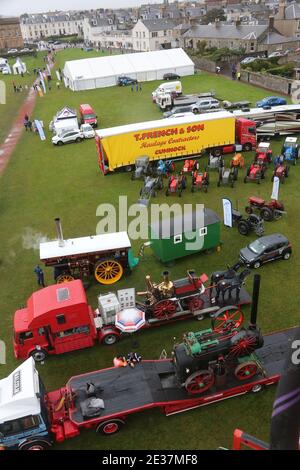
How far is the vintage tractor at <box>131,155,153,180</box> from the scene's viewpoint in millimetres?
26734

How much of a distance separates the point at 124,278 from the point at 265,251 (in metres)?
6.43

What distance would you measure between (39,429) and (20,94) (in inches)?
2273

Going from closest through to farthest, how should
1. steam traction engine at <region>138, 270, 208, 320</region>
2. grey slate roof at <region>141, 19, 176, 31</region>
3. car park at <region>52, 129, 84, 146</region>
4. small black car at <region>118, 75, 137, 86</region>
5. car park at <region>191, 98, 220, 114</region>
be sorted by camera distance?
steam traction engine at <region>138, 270, 208, 320</region>, car park at <region>52, 129, 84, 146</region>, car park at <region>191, 98, 220, 114</region>, small black car at <region>118, 75, 137, 86</region>, grey slate roof at <region>141, 19, 176, 31</region>

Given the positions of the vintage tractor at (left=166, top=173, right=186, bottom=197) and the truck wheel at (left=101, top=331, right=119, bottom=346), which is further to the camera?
the vintage tractor at (left=166, top=173, right=186, bottom=197)

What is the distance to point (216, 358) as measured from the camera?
11.1m

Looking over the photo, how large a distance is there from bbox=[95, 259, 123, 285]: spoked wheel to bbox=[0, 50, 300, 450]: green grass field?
1.08ft

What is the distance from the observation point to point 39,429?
9914 mm

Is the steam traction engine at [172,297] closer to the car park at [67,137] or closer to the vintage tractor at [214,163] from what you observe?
the vintage tractor at [214,163]

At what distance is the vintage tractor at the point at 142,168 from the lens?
26.7 meters

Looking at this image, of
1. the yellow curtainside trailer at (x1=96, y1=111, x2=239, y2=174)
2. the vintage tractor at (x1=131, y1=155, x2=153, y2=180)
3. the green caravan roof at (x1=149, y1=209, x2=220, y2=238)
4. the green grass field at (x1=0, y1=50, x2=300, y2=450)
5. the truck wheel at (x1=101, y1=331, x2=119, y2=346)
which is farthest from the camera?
the yellow curtainside trailer at (x1=96, y1=111, x2=239, y2=174)

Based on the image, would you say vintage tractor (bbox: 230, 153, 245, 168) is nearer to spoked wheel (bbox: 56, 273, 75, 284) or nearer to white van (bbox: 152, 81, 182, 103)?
spoked wheel (bbox: 56, 273, 75, 284)

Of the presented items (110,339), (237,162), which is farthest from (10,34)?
(110,339)

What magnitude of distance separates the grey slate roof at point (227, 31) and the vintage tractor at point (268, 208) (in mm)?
56342

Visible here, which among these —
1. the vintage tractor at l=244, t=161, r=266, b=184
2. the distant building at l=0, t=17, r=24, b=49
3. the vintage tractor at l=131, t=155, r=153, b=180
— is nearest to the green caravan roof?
the vintage tractor at l=244, t=161, r=266, b=184
